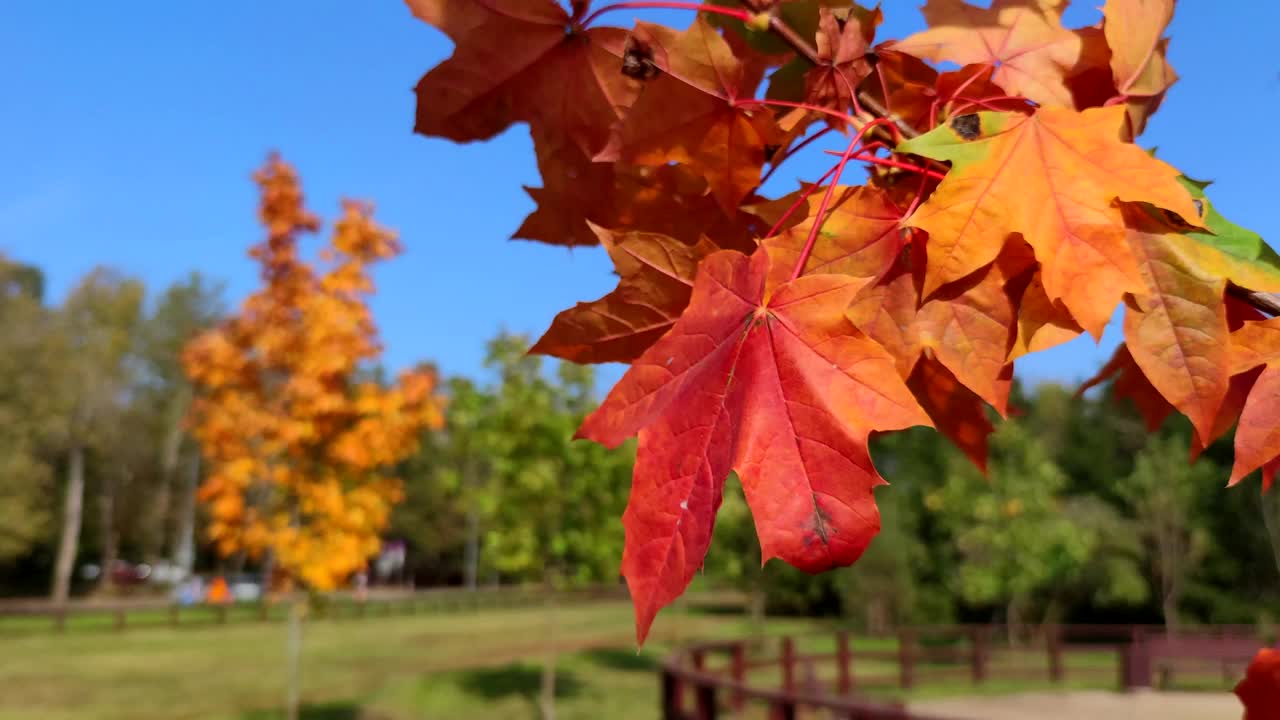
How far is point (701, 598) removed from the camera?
52125mm

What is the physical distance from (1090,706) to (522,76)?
18910mm

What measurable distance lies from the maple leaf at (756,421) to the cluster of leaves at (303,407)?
40.2ft

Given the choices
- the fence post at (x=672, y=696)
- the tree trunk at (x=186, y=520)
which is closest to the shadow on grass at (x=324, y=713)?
the fence post at (x=672, y=696)

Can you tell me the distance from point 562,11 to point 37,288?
59106 mm

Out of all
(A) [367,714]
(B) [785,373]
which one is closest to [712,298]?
(B) [785,373]

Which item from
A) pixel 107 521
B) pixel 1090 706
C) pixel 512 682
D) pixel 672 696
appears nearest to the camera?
pixel 672 696

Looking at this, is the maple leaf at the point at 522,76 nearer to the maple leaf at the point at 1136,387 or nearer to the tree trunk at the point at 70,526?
the maple leaf at the point at 1136,387

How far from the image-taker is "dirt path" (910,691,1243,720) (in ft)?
49.4

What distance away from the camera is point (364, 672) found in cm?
1964

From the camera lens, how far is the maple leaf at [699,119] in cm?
65

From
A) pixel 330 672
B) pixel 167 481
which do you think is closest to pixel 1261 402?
pixel 330 672

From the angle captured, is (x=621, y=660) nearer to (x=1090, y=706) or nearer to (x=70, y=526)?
(x=1090, y=706)

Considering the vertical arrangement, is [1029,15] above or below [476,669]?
above

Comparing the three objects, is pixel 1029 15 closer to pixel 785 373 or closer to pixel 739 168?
pixel 739 168
